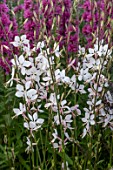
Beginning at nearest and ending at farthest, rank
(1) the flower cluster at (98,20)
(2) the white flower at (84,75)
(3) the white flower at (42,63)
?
1. (1) the flower cluster at (98,20)
2. (3) the white flower at (42,63)
3. (2) the white flower at (84,75)

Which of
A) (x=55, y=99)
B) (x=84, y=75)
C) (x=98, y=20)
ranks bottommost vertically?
(x=55, y=99)

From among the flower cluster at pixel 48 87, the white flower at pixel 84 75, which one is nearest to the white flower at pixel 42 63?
the flower cluster at pixel 48 87

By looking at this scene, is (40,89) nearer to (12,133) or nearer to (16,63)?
(16,63)

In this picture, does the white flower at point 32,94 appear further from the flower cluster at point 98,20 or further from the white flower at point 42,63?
the flower cluster at point 98,20

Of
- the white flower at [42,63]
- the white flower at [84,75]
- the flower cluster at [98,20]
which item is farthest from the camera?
the white flower at [84,75]

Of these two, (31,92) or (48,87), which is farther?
(48,87)

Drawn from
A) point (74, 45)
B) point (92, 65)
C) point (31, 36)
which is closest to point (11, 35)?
point (31, 36)

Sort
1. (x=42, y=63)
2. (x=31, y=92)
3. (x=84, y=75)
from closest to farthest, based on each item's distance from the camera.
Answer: (x=31, y=92) → (x=42, y=63) → (x=84, y=75)

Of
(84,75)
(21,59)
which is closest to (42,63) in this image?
(21,59)

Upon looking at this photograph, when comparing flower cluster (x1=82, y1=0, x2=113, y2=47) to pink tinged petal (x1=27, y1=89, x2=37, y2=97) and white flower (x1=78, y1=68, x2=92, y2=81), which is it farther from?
pink tinged petal (x1=27, y1=89, x2=37, y2=97)

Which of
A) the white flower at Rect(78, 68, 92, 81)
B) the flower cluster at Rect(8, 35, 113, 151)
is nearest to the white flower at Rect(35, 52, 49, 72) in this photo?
the flower cluster at Rect(8, 35, 113, 151)

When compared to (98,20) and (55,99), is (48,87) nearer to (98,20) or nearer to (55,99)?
(55,99)
